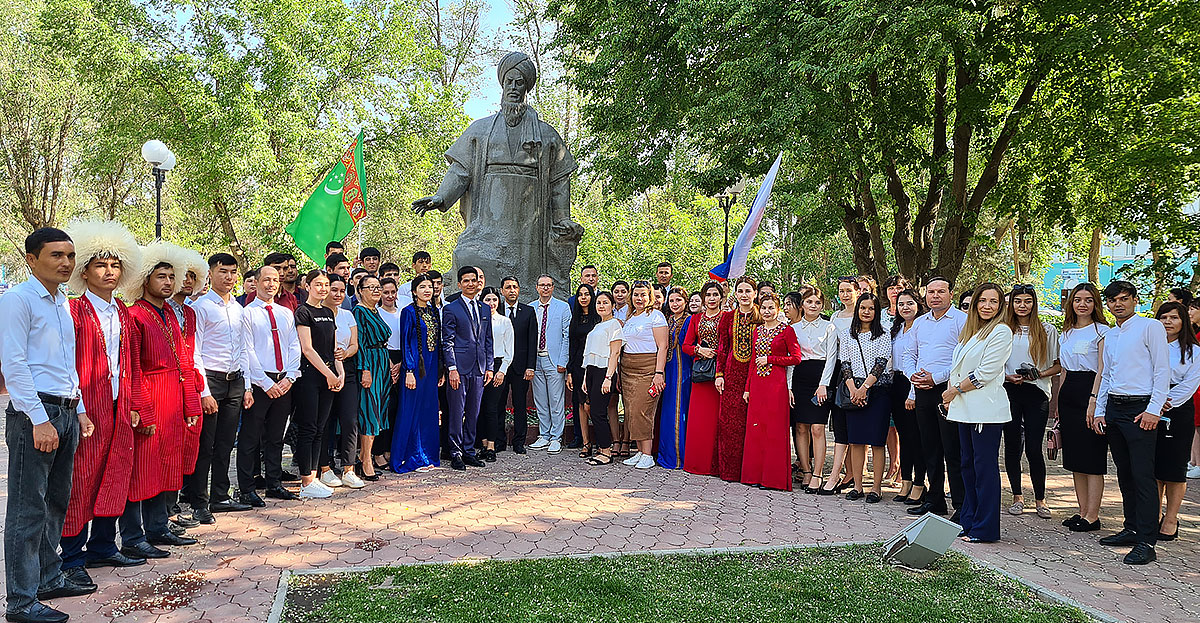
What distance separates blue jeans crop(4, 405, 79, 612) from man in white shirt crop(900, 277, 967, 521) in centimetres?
566

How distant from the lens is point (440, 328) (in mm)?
7863

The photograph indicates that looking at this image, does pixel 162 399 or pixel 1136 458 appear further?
pixel 1136 458

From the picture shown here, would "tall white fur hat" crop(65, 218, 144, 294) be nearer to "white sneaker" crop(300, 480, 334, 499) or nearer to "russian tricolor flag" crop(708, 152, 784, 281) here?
"white sneaker" crop(300, 480, 334, 499)

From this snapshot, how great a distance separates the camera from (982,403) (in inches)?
224

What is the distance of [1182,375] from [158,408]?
690 cm

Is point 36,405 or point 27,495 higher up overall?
point 36,405

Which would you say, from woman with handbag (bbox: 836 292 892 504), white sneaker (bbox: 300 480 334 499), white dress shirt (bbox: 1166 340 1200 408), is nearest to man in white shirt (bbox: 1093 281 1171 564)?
white dress shirt (bbox: 1166 340 1200 408)

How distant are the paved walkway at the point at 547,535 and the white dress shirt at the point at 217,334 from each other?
117 cm

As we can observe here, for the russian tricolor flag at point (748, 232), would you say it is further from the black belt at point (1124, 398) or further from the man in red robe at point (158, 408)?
the man in red robe at point (158, 408)

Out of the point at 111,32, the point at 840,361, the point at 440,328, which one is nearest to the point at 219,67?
the point at 111,32

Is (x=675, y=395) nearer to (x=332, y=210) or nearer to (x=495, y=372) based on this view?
(x=495, y=372)

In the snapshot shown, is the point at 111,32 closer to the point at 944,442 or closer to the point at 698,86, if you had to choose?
the point at 698,86

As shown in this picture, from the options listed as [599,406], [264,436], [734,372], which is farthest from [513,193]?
[264,436]

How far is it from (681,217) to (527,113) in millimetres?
16234
